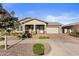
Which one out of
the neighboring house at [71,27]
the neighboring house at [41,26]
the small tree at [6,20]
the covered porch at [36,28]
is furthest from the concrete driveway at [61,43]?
the small tree at [6,20]

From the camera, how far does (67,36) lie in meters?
15.1

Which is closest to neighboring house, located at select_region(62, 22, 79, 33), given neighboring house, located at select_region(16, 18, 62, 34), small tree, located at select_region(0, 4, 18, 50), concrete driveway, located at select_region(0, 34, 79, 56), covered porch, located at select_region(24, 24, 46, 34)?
concrete driveway, located at select_region(0, 34, 79, 56)

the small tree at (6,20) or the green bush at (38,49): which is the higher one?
the small tree at (6,20)

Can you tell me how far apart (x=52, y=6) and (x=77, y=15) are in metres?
1.84

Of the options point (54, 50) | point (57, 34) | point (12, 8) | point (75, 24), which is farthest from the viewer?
point (57, 34)

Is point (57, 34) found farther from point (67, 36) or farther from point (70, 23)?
point (70, 23)

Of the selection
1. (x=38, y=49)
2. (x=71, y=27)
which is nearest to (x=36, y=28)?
(x=71, y=27)

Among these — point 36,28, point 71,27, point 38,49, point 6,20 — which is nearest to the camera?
point 38,49

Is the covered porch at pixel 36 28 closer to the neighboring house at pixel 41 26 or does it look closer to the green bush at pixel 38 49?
the neighboring house at pixel 41 26

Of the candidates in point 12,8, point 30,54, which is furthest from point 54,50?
point 12,8

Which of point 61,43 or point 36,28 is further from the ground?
point 36,28

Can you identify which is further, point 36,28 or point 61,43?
point 36,28

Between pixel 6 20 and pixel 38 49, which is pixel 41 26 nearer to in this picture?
pixel 6 20

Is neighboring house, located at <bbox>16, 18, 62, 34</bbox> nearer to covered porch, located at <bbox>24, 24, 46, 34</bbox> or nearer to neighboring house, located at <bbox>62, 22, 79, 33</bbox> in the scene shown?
covered porch, located at <bbox>24, 24, 46, 34</bbox>
